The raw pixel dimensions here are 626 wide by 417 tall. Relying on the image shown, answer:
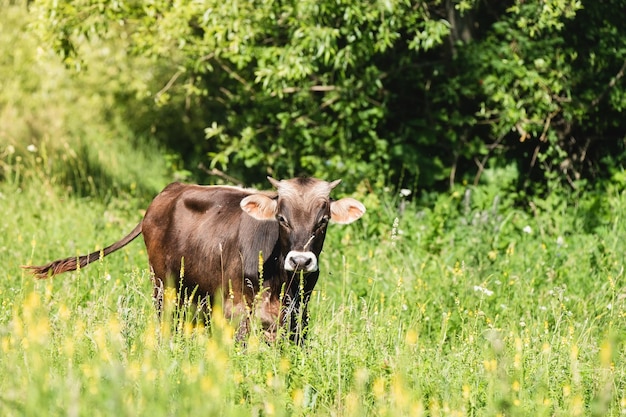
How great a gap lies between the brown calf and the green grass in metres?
0.21

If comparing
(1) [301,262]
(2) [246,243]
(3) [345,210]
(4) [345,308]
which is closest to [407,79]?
(3) [345,210]

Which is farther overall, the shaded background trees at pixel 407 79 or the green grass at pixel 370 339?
the shaded background trees at pixel 407 79

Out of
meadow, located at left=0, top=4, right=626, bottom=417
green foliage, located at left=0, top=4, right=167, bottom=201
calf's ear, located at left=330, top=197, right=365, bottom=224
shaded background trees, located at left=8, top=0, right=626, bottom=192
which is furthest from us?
green foliage, located at left=0, top=4, right=167, bottom=201

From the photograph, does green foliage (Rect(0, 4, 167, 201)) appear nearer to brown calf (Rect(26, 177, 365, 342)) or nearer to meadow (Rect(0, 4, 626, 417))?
meadow (Rect(0, 4, 626, 417))

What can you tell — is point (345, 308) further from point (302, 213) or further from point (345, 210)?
point (345, 210)

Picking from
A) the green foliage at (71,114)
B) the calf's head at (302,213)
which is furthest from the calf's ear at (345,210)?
the green foliage at (71,114)

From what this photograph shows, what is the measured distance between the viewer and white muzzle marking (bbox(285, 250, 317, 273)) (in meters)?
5.39

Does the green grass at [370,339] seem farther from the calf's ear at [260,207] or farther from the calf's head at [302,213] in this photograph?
the calf's ear at [260,207]

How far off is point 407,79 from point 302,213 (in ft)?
17.6

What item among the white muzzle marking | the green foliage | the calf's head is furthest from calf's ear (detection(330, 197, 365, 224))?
the green foliage

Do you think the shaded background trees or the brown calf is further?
the shaded background trees

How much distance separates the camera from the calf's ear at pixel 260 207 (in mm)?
5910

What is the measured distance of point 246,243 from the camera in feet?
20.0

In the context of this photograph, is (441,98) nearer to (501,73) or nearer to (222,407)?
(501,73)
